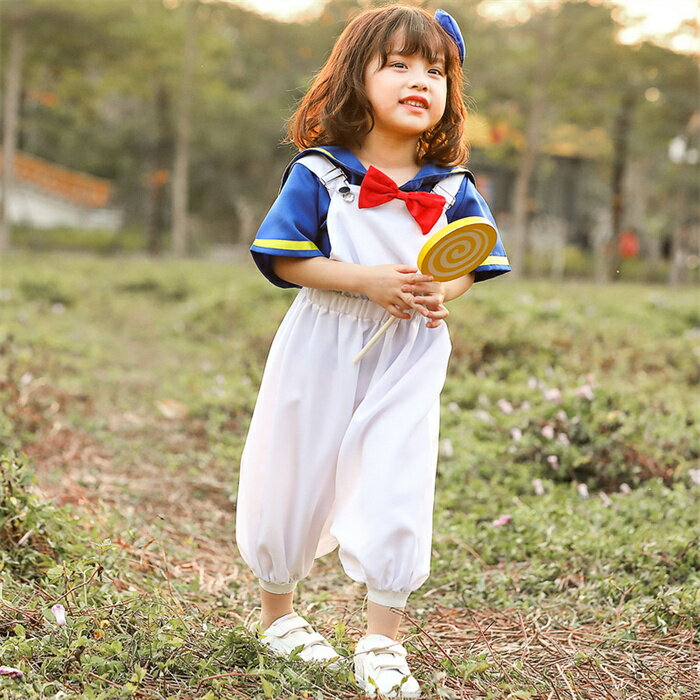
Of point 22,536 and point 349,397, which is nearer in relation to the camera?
point 349,397

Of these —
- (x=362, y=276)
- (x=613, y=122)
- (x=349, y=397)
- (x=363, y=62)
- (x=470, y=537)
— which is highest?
(x=613, y=122)

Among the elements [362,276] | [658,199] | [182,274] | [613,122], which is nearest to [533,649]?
[362,276]

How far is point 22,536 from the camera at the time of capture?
9.93 ft

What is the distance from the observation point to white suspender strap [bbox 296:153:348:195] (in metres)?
2.51

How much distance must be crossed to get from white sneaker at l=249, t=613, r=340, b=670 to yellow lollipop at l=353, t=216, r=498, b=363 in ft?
2.32

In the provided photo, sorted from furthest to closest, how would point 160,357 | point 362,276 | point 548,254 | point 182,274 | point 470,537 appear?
point 548,254, point 182,274, point 160,357, point 470,537, point 362,276

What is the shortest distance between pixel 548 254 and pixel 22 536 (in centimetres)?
2522

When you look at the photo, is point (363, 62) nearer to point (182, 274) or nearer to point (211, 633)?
point (211, 633)

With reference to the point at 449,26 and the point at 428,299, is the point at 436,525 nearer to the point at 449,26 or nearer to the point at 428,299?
the point at 428,299

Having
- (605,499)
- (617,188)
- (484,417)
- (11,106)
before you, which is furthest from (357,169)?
(617,188)

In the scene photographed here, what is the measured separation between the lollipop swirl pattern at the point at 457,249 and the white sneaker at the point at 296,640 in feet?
3.12

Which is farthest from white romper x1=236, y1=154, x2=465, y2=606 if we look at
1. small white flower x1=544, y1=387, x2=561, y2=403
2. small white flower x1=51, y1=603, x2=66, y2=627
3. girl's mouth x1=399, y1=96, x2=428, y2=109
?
small white flower x1=544, y1=387, x2=561, y2=403

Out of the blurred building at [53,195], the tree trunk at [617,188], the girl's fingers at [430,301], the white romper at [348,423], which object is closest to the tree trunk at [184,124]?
the blurred building at [53,195]

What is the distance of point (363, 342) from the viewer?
2516 mm
